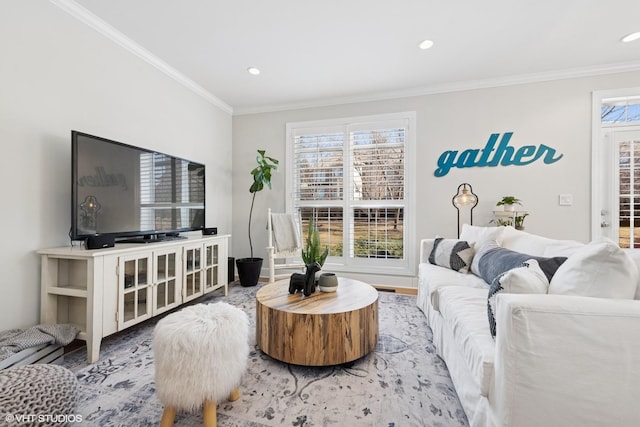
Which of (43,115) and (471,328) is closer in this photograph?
(471,328)

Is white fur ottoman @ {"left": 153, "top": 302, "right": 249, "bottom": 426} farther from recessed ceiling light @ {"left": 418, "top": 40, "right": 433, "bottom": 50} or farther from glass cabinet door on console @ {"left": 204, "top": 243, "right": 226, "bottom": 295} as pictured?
recessed ceiling light @ {"left": 418, "top": 40, "right": 433, "bottom": 50}

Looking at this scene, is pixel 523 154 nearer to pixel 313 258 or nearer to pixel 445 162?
pixel 445 162

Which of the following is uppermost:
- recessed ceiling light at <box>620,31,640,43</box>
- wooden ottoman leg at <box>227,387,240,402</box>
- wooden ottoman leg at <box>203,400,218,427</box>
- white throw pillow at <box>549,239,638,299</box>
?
recessed ceiling light at <box>620,31,640,43</box>

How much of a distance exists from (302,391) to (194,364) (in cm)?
64

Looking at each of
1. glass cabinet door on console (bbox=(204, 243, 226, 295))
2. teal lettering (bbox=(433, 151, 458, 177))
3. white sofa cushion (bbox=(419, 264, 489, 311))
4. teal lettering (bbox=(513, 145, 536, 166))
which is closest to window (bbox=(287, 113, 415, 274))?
teal lettering (bbox=(433, 151, 458, 177))

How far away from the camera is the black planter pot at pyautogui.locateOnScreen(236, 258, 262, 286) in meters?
3.54

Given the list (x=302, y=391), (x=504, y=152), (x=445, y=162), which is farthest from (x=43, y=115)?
(x=504, y=152)

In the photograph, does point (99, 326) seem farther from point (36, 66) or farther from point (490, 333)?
point (490, 333)

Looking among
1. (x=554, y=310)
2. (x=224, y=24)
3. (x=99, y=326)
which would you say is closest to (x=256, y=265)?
(x=99, y=326)

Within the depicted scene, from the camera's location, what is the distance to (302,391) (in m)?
1.50

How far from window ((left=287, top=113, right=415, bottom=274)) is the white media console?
1.95m

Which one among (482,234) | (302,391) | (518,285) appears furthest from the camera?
(482,234)

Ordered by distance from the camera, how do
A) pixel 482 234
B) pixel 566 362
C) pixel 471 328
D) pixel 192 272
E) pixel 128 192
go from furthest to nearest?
pixel 192 272, pixel 482 234, pixel 128 192, pixel 471 328, pixel 566 362

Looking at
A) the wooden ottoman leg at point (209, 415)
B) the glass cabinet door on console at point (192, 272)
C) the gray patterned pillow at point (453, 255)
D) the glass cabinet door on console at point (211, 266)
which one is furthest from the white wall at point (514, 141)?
the wooden ottoman leg at point (209, 415)
